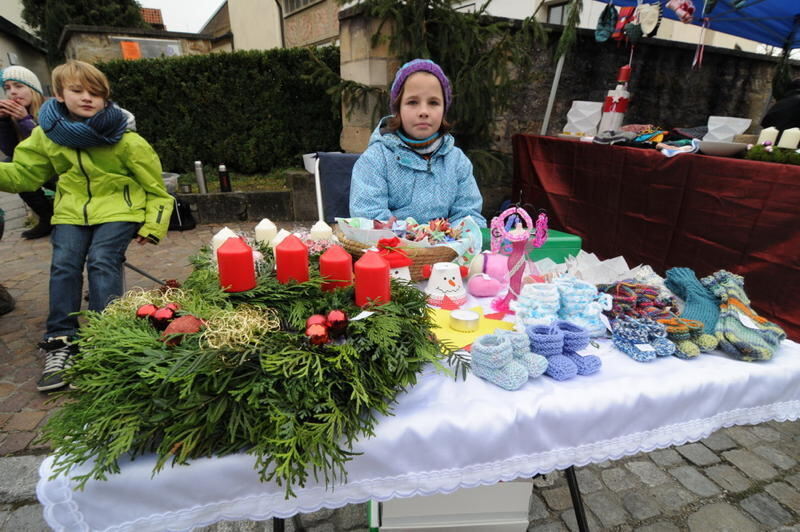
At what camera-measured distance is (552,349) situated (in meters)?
0.97

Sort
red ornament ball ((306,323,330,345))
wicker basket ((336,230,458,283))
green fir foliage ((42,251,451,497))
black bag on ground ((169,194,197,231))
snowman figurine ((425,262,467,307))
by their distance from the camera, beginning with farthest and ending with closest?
black bag on ground ((169,194,197,231)) → wicker basket ((336,230,458,283)) → snowman figurine ((425,262,467,307)) → red ornament ball ((306,323,330,345)) → green fir foliage ((42,251,451,497))

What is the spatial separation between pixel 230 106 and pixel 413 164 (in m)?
6.12

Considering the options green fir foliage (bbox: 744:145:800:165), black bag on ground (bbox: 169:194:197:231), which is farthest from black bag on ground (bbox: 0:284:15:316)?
green fir foliage (bbox: 744:145:800:165)

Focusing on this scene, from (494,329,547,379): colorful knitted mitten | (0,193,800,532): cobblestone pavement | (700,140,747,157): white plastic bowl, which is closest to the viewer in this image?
(494,329,547,379): colorful knitted mitten

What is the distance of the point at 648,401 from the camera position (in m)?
0.92

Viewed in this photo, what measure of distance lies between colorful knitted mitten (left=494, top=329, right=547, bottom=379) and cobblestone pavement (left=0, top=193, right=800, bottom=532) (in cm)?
118

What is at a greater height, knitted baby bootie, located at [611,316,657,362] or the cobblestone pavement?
knitted baby bootie, located at [611,316,657,362]

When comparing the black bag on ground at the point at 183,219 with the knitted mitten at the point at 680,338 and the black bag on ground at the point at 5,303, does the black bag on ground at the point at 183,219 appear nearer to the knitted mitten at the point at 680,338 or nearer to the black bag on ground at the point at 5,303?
the black bag on ground at the point at 5,303

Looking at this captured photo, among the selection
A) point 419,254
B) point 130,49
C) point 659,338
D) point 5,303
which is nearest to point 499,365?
point 659,338

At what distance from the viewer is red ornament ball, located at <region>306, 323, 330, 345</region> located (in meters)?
0.80

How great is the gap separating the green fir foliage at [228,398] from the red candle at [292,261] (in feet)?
0.69

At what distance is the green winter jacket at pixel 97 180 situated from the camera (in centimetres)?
227

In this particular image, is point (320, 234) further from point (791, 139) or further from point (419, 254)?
point (791, 139)

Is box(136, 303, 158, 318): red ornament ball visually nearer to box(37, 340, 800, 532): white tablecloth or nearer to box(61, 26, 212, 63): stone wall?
box(37, 340, 800, 532): white tablecloth
